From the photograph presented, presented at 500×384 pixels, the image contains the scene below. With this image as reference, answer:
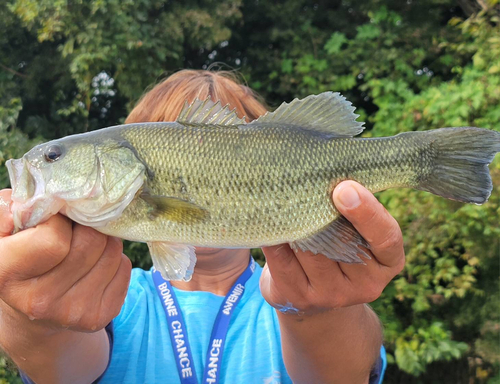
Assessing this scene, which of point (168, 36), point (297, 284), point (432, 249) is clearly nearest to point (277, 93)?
point (168, 36)

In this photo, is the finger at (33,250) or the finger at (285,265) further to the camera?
the finger at (285,265)

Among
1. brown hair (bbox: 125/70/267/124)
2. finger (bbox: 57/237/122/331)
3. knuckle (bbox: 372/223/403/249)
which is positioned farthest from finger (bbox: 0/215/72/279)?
brown hair (bbox: 125/70/267/124)

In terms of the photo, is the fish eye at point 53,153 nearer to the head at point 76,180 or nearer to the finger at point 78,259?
the head at point 76,180

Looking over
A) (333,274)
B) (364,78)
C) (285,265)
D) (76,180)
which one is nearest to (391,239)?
(333,274)

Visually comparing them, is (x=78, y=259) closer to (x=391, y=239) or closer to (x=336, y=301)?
(x=336, y=301)

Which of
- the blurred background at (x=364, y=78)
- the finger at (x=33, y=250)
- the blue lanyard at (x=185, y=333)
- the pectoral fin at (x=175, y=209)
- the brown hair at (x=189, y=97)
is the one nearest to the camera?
the finger at (x=33, y=250)

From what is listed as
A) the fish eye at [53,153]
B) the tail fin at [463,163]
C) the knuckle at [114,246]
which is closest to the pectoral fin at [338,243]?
the tail fin at [463,163]

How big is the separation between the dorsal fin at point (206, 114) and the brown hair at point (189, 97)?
833 millimetres

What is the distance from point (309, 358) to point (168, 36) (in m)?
3.96

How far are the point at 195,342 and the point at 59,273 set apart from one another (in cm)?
95

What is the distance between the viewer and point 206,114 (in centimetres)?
148

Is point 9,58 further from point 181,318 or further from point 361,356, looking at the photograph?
point 361,356

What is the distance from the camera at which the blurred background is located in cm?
329

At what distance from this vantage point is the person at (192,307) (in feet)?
4.35
